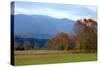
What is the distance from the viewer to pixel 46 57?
7.57 ft

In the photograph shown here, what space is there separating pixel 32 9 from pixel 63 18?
0.37m

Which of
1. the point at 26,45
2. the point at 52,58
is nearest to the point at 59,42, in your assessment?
the point at 52,58

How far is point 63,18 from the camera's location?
239 centimetres

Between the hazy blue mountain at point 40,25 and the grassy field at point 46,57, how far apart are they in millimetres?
190

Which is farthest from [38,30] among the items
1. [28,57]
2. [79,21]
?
[79,21]

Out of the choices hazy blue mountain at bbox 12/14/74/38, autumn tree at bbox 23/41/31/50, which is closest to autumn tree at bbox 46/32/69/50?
hazy blue mountain at bbox 12/14/74/38

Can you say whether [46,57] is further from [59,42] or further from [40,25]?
[40,25]

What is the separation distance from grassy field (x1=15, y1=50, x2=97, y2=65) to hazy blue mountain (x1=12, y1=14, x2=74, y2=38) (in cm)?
19

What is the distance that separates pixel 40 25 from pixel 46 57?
35 cm

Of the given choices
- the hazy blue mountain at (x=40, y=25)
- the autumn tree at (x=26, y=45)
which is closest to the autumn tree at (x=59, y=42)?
the hazy blue mountain at (x=40, y=25)

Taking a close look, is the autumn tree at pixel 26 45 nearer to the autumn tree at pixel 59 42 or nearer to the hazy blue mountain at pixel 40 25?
the hazy blue mountain at pixel 40 25

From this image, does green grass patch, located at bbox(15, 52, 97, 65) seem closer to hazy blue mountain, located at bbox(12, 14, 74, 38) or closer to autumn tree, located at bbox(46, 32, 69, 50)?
autumn tree, located at bbox(46, 32, 69, 50)
